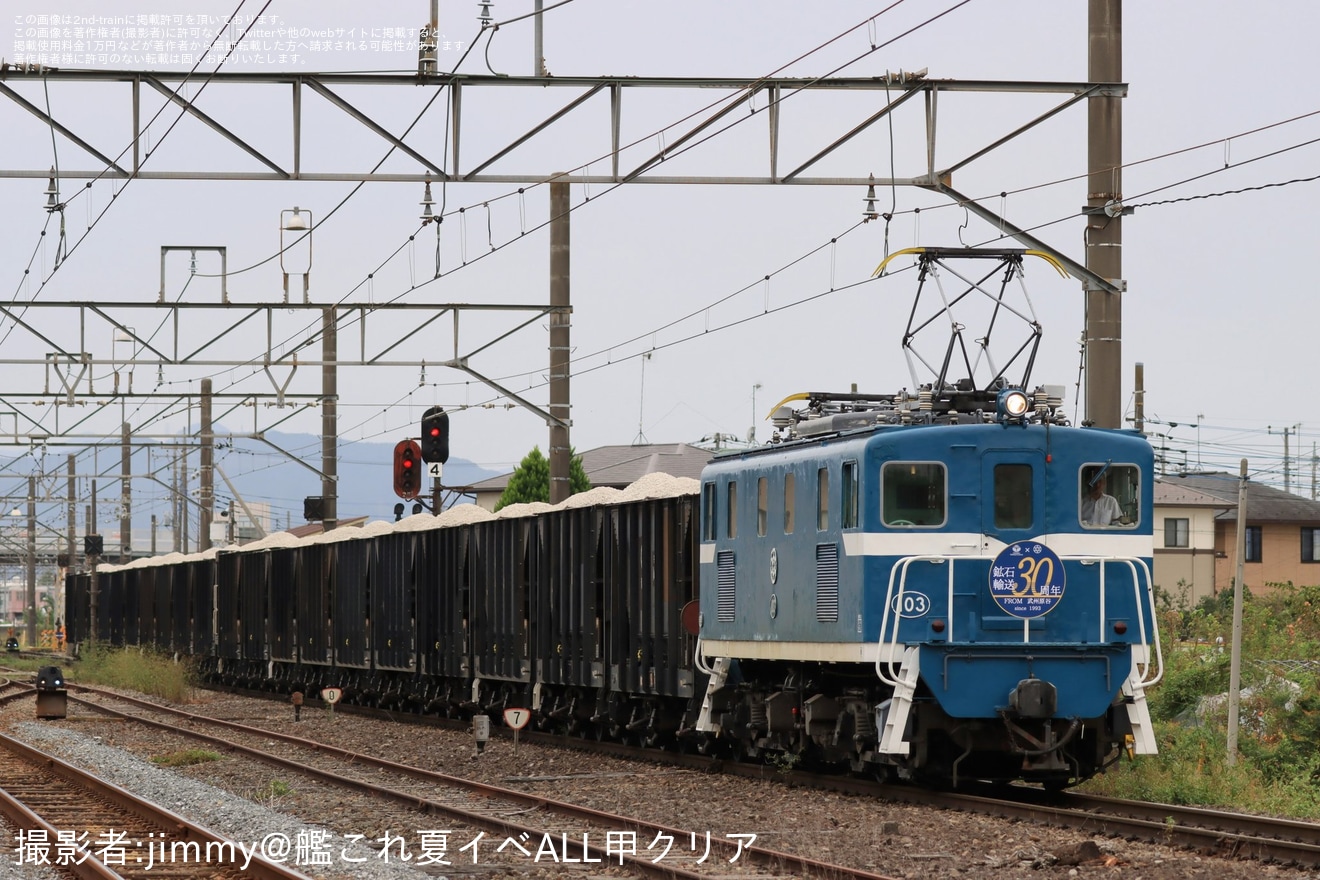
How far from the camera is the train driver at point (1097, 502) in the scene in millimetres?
15773

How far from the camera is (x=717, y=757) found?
20438 mm

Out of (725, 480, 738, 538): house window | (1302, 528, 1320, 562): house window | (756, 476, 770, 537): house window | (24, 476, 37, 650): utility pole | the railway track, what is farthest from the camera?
(24, 476, 37, 650): utility pole

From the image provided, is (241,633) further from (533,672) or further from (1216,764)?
(1216,764)

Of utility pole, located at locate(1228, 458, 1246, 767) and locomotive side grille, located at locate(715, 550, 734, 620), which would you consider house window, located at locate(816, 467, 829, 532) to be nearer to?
locomotive side grille, located at locate(715, 550, 734, 620)

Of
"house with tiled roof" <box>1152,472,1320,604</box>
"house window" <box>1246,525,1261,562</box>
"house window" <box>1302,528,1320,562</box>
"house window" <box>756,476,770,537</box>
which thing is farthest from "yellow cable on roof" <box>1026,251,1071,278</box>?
"house window" <box>1302,528,1320,562</box>

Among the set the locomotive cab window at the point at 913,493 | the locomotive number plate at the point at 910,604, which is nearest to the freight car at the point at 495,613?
the locomotive cab window at the point at 913,493

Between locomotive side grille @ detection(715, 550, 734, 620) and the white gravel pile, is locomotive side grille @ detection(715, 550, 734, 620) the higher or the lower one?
the higher one

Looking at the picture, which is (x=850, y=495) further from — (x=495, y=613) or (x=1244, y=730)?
(x=495, y=613)

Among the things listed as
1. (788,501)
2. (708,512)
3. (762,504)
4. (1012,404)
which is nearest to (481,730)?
(708,512)

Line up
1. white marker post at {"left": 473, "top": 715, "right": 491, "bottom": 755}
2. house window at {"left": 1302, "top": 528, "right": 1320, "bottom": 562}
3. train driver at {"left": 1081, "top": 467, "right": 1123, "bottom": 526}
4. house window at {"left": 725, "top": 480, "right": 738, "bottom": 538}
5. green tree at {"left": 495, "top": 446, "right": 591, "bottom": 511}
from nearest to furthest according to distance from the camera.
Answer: train driver at {"left": 1081, "top": 467, "right": 1123, "bottom": 526}, house window at {"left": 725, "top": 480, "right": 738, "bottom": 538}, white marker post at {"left": 473, "top": 715, "right": 491, "bottom": 755}, green tree at {"left": 495, "top": 446, "right": 591, "bottom": 511}, house window at {"left": 1302, "top": 528, "right": 1320, "bottom": 562}

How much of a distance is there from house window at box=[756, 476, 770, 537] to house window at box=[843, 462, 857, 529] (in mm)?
1810

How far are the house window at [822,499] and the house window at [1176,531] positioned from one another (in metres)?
51.9

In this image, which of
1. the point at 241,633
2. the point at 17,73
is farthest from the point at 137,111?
the point at 241,633

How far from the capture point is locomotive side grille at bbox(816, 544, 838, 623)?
52.6 feet
